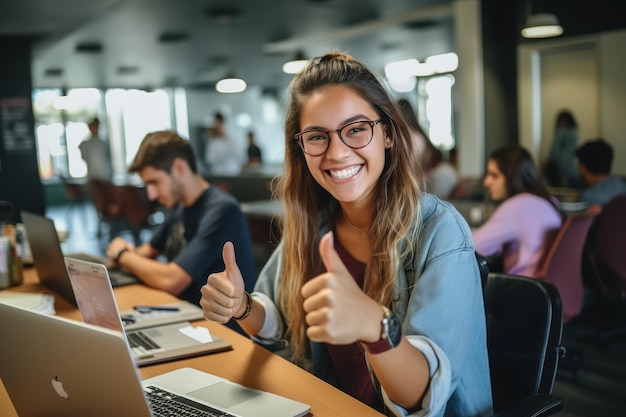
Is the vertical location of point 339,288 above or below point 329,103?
below

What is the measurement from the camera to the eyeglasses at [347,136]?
138cm

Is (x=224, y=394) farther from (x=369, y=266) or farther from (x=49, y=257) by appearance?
(x=49, y=257)

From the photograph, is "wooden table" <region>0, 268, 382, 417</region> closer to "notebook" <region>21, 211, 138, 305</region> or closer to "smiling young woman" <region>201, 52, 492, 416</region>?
"smiling young woman" <region>201, 52, 492, 416</region>

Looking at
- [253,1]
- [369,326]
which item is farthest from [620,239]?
[253,1]

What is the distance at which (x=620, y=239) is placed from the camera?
3.69 metres

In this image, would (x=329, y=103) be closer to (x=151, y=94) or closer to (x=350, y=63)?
(x=350, y=63)

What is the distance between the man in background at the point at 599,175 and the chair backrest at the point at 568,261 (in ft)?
3.50

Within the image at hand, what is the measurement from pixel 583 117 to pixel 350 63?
6.40 m

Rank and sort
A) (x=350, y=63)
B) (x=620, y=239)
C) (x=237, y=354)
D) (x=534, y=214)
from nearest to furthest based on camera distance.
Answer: (x=350, y=63) < (x=237, y=354) < (x=534, y=214) < (x=620, y=239)

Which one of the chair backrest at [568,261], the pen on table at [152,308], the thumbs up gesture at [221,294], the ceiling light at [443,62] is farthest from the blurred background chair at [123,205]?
the thumbs up gesture at [221,294]

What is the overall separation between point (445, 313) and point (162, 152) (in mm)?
1798

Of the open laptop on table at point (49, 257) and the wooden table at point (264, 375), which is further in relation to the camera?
the open laptop on table at point (49, 257)

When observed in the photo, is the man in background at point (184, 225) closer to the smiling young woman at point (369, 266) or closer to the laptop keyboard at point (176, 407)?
the smiling young woman at point (369, 266)

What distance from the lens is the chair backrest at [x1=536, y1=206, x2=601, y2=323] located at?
3129mm
